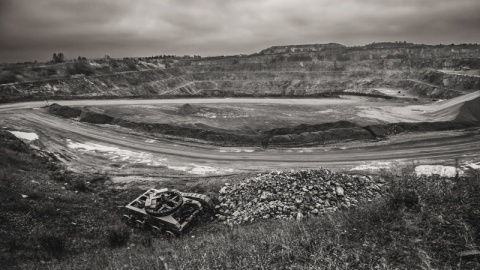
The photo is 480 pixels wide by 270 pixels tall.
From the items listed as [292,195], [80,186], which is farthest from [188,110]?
[292,195]

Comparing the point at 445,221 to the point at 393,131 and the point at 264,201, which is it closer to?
the point at 264,201

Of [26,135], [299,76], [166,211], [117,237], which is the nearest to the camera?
[117,237]

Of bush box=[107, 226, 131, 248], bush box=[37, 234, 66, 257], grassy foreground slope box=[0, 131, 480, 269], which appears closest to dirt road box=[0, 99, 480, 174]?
grassy foreground slope box=[0, 131, 480, 269]

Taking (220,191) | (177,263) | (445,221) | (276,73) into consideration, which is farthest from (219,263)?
(276,73)

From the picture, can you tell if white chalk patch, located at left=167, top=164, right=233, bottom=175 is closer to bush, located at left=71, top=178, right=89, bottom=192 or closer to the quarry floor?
the quarry floor

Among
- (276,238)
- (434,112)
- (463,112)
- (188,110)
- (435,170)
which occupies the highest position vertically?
(463,112)

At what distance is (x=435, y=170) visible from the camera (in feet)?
57.2

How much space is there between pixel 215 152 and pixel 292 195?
10.6m

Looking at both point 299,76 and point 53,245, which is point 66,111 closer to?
point 53,245

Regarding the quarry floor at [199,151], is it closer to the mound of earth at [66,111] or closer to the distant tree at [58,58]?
the mound of earth at [66,111]

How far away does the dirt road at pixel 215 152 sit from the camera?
65.0ft

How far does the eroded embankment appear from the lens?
24750mm

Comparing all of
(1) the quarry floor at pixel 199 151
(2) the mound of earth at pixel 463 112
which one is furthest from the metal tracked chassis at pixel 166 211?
(2) the mound of earth at pixel 463 112

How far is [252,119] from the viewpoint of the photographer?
104 feet
